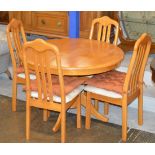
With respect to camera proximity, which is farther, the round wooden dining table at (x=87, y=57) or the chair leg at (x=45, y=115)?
the chair leg at (x=45, y=115)

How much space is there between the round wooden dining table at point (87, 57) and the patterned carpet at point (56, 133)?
19cm

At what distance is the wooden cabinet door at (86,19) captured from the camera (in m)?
4.23

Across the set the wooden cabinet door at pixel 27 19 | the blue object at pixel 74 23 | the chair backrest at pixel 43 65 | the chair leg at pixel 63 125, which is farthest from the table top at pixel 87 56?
the wooden cabinet door at pixel 27 19

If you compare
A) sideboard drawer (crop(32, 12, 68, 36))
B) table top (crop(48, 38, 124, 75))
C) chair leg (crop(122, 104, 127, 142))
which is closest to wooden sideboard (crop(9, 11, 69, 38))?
sideboard drawer (crop(32, 12, 68, 36))

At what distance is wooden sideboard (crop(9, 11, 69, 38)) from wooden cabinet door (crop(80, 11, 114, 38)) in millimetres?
247

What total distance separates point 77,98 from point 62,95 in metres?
0.41

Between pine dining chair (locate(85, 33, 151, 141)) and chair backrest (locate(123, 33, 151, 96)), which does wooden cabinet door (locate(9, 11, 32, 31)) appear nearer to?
pine dining chair (locate(85, 33, 151, 141))

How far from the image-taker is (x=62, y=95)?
8.28ft

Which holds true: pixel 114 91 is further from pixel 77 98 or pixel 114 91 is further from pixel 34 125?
pixel 34 125

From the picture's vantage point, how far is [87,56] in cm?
279

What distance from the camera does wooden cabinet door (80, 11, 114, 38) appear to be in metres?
4.23

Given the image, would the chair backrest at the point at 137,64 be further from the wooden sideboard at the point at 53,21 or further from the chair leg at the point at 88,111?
the wooden sideboard at the point at 53,21

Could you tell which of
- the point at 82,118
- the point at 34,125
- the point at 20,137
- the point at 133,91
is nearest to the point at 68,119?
the point at 82,118

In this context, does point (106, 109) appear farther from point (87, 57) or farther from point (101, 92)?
point (87, 57)
